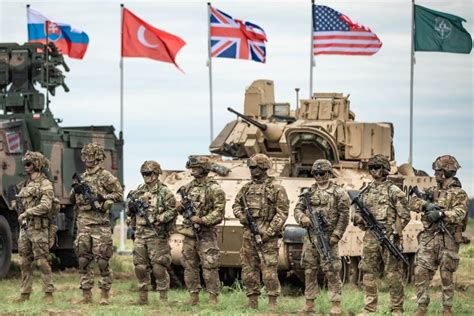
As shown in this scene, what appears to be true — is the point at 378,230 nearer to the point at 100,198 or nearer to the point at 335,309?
the point at 335,309

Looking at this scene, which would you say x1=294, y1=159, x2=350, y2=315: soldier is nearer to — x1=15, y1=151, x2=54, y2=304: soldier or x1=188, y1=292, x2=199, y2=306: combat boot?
x1=188, y1=292, x2=199, y2=306: combat boot

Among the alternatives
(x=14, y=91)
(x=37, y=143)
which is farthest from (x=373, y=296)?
(x=14, y=91)

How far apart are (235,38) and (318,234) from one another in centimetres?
1380

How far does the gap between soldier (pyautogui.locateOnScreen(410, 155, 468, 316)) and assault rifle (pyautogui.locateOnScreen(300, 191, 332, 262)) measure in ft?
3.41

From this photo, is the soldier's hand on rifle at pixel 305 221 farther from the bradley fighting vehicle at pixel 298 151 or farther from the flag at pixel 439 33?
→ the flag at pixel 439 33

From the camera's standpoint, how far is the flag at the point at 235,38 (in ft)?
94.9

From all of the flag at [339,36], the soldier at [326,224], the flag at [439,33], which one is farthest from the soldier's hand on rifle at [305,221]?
the flag at [439,33]

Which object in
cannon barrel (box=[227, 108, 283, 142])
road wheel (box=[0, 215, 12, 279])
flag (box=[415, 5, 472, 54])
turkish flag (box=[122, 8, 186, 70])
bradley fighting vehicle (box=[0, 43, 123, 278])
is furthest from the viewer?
turkish flag (box=[122, 8, 186, 70])

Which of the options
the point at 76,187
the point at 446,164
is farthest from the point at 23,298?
the point at 446,164

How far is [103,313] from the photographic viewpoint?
50.5 ft

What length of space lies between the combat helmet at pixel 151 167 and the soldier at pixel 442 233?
3193 millimetres

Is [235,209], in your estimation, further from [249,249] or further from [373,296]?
[373,296]

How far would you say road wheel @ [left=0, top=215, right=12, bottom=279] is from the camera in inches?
848

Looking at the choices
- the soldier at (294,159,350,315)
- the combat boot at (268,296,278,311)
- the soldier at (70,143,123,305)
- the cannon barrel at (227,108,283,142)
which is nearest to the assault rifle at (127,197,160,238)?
the soldier at (70,143,123,305)
